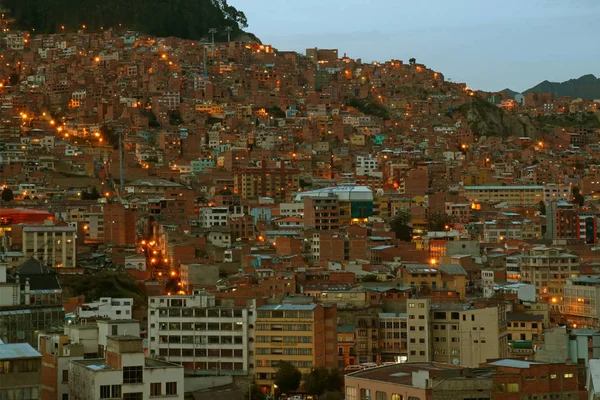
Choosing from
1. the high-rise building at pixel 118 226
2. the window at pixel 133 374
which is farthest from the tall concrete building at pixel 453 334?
the high-rise building at pixel 118 226

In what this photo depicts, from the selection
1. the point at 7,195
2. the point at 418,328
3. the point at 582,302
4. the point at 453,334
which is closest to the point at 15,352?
the point at 418,328

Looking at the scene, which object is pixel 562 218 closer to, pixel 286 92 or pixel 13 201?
pixel 13 201

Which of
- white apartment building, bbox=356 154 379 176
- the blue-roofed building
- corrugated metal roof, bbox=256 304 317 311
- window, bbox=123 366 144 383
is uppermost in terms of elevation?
white apartment building, bbox=356 154 379 176

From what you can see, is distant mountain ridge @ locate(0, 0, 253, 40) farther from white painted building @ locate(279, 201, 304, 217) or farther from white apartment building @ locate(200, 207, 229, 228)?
white apartment building @ locate(200, 207, 229, 228)

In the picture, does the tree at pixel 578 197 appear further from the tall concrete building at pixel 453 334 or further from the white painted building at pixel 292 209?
the tall concrete building at pixel 453 334

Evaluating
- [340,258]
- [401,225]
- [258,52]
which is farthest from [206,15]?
[340,258]

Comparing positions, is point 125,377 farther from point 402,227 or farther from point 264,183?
point 264,183

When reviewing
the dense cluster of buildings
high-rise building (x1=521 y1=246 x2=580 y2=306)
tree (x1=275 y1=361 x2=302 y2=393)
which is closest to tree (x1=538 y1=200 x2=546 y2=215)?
the dense cluster of buildings
